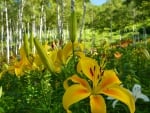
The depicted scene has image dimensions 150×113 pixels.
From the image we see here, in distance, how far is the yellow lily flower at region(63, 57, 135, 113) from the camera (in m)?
1.24

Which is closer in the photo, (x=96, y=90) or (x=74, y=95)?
(x=74, y=95)

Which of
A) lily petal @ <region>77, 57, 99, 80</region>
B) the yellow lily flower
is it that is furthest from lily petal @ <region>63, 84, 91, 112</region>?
lily petal @ <region>77, 57, 99, 80</region>

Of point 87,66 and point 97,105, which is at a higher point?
point 87,66

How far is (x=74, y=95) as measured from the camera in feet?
4.04

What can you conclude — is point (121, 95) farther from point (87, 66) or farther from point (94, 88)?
point (87, 66)

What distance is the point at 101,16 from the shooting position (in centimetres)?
5394

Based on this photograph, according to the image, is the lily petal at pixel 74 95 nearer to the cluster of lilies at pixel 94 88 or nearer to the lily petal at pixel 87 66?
the cluster of lilies at pixel 94 88

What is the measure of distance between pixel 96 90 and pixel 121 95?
11 cm

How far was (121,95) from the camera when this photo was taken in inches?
50.5

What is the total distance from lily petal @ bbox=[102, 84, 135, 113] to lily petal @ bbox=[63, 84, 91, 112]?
0.08 meters

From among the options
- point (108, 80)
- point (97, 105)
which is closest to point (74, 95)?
point (97, 105)

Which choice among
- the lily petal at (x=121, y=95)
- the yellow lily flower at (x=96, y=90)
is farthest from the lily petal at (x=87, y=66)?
the lily petal at (x=121, y=95)

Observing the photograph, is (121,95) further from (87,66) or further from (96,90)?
(87,66)

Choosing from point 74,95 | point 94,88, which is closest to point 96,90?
point 94,88
